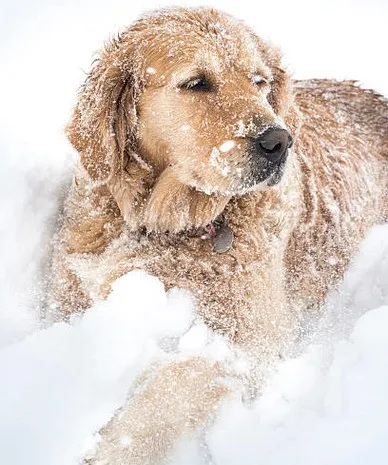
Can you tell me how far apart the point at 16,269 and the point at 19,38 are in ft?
9.79

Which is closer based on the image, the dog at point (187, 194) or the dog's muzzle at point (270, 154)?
the dog's muzzle at point (270, 154)

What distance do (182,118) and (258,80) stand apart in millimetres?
534

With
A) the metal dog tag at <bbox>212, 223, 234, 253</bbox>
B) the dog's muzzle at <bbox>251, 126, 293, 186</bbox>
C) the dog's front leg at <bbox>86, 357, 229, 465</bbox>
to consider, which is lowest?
the dog's front leg at <bbox>86, 357, 229, 465</bbox>

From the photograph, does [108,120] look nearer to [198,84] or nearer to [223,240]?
[198,84]

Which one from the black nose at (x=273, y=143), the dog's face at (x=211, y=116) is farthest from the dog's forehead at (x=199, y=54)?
the black nose at (x=273, y=143)

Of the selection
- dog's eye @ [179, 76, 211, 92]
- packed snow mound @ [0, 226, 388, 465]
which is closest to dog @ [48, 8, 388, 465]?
dog's eye @ [179, 76, 211, 92]

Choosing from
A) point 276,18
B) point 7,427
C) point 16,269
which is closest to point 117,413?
point 7,427

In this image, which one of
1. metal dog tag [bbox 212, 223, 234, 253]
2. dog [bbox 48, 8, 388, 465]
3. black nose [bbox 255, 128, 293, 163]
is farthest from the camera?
metal dog tag [bbox 212, 223, 234, 253]

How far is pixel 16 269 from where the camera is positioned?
427 centimetres

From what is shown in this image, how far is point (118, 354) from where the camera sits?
3453 millimetres

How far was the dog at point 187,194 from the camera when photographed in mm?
3416

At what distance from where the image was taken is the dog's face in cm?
334

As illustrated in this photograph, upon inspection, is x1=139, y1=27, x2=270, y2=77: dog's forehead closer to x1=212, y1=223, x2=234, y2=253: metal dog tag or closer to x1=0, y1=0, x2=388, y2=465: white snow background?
x1=212, y1=223, x2=234, y2=253: metal dog tag

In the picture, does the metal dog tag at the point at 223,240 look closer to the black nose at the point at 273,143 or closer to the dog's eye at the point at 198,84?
the black nose at the point at 273,143
